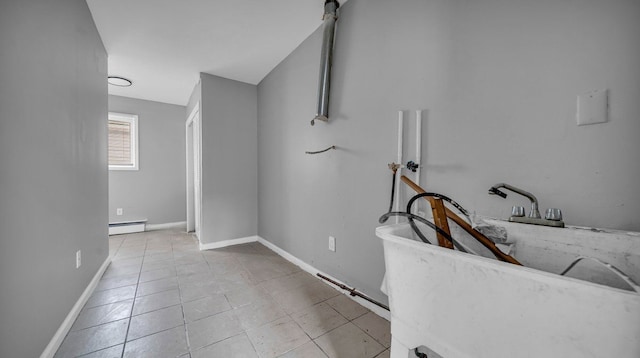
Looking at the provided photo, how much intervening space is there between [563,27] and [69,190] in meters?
2.82

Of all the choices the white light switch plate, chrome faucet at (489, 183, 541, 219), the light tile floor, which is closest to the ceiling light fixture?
the light tile floor

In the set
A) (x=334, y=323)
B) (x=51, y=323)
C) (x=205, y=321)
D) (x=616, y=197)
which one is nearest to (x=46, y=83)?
(x=51, y=323)

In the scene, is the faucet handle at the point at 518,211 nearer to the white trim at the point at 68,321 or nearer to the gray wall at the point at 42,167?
the gray wall at the point at 42,167

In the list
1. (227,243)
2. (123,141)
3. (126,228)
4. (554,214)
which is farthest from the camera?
(123,141)

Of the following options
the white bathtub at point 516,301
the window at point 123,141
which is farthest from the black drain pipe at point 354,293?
the window at point 123,141

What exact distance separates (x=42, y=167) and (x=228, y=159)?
6.58ft

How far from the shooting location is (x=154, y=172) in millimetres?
4312

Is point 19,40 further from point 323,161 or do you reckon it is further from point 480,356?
point 480,356

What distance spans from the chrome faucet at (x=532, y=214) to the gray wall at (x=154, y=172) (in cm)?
503

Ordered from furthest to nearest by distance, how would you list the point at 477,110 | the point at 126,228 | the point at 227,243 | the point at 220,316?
the point at 126,228, the point at 227,243, the point at 220,316, the point at 477,110

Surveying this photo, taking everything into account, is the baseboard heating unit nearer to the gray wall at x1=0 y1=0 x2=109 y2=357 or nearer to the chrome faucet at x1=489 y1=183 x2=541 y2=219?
the gray wall at x1=0 y1=0 x2=109 y2=357

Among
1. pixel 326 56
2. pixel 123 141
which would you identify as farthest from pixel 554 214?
pixel 123 141

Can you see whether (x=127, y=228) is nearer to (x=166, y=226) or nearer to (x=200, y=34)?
(x=166, y=226)

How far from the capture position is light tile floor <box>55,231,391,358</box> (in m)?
1.30
